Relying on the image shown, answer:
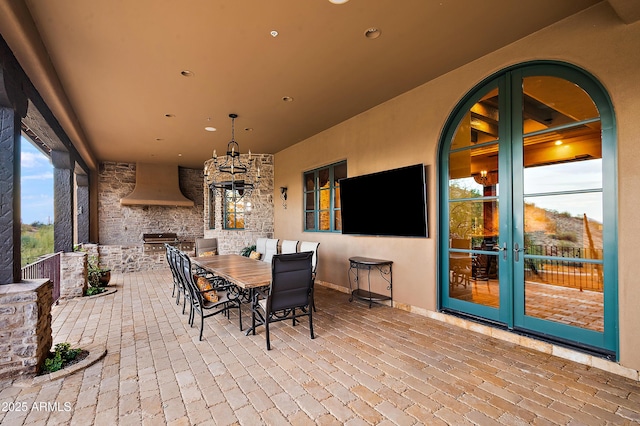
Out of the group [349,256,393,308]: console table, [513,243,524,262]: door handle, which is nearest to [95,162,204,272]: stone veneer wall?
[349,256,393,308]: console table

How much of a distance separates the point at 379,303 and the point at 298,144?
399 centimetres

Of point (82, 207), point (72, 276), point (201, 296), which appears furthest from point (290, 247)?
point (82, 207)

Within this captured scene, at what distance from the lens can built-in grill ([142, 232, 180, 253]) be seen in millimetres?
9015

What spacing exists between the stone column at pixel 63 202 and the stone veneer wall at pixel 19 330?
11.5 feet

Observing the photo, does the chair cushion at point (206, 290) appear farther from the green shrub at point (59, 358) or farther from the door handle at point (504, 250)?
the door handle at point (504, 250)

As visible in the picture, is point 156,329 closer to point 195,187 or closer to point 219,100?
point 219,100

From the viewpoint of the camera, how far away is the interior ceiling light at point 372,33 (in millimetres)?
2893

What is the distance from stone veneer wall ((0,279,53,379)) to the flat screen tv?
4.04 meters

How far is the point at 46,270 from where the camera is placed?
492 centimetres

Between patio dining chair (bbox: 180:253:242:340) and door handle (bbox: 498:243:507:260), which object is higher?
door handle (bbox: 498:243:507:260)

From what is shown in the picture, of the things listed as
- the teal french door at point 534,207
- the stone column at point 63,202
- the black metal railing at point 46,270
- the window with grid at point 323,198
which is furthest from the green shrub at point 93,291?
the teal french door at point 534,207

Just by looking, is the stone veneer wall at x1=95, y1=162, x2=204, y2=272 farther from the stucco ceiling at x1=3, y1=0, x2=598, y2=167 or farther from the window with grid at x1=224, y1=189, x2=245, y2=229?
the stucco ceiling at x1=3, y1=0, x2=598, y2=167

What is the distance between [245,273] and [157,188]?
7.04 m

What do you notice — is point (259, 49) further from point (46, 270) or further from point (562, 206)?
point (46, 270)
